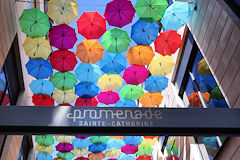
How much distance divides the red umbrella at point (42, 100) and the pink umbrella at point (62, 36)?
218cm

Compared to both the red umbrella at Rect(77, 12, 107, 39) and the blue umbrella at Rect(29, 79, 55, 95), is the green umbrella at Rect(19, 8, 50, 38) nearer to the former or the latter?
the red umbrella at Rect(77, 12, 107, 39)

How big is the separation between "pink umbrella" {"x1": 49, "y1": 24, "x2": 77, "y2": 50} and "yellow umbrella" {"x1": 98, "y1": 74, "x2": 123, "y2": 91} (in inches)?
65.6

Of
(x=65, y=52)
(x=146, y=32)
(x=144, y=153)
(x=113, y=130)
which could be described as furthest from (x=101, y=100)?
(x=113, y=130)

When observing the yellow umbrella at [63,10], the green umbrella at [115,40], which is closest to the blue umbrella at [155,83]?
the green umbrella at [115,40]

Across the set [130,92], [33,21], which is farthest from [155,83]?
[33,21]

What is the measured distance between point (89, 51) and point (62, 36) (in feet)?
3.06

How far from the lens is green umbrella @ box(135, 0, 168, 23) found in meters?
7.20

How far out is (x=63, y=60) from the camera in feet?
26.0

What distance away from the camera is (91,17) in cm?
737

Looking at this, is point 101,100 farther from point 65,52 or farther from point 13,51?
point 13,51

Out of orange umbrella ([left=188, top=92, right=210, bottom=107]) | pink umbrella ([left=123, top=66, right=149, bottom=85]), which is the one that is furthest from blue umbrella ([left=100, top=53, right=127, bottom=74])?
orange umbrella ([left=188, top=92, right=210, bottom=107])

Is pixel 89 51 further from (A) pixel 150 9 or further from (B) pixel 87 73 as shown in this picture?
(A) pixel 150 9

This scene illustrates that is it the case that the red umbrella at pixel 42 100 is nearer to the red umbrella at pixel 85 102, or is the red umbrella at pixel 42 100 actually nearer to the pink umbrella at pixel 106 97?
the red umbrella at pixel 85 102

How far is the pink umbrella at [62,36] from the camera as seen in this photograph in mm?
7570
